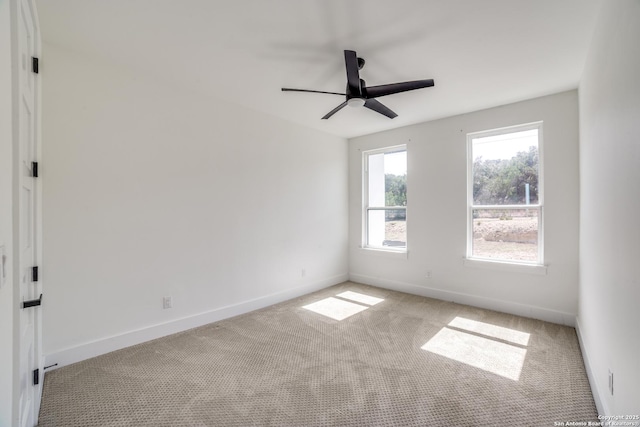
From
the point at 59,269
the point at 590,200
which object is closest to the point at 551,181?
the point at 590,200

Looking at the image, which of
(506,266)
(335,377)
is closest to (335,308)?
(335,377)

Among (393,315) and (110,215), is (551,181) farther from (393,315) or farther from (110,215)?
(110,215)

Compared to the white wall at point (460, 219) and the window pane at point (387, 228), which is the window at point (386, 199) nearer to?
the window pane at point (387, 228)

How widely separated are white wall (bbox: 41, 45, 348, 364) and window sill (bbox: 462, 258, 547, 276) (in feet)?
7.80

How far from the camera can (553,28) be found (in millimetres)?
2059

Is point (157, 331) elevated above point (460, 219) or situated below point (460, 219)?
below

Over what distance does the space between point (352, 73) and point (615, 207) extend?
1787mm

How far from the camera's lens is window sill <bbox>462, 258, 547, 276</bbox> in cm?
334

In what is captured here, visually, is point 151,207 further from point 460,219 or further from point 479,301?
point 479,301

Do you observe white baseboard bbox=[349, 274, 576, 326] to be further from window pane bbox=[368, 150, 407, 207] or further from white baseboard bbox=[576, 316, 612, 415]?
window pane bbox=[368, 150, 407, 207]

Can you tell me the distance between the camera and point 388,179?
4.75 m

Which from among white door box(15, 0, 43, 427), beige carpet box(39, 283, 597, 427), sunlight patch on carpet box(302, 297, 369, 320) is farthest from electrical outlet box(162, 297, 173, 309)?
sunlight patch on carpet box(302, 297, 369, 320)

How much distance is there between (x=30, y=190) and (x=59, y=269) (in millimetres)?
869

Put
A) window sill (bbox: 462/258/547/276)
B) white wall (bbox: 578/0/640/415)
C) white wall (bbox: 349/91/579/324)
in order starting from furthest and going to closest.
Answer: window sill (bbox: 462/258/547/276)
white wall (bbox: 349/91/579/324)
white wall (bbox: 578/0/640/415)
